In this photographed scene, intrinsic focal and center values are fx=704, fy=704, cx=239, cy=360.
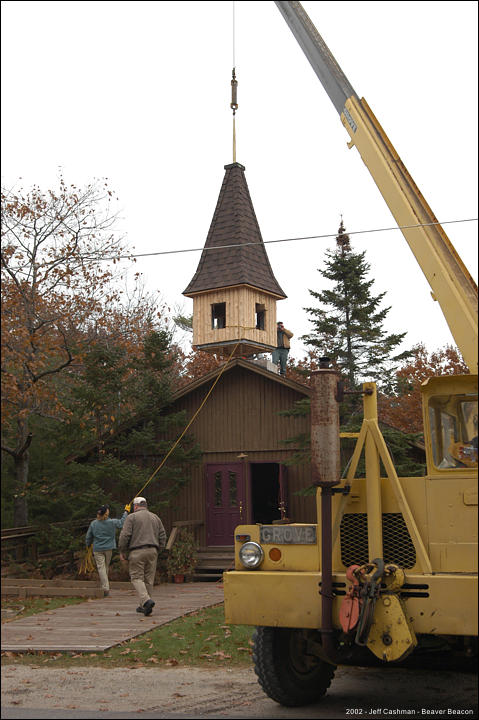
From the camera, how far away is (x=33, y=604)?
652cm

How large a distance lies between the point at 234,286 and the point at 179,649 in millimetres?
12101

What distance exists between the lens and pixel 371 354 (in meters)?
23.7

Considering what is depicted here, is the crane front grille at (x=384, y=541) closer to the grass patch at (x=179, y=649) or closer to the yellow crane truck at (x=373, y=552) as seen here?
the yellow crane truck at (x=373, y=552)

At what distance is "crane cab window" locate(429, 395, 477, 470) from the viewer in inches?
226

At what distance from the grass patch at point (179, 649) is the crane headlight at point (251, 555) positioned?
198cm

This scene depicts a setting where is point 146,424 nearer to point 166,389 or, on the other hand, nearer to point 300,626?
point 166,389

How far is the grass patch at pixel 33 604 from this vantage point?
5.71 meters

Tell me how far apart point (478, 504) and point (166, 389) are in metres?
13.2

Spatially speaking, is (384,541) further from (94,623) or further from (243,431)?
(243,431)

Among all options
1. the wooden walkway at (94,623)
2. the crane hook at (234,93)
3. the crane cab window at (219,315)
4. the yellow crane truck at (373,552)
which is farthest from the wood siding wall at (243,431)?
the yellow crane truck at (373,552)

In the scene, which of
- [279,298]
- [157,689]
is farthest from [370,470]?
[279,298]

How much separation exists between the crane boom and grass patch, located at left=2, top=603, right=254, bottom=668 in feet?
15.4

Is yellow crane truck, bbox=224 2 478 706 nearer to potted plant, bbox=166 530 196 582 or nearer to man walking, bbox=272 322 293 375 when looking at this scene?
potted plant, bbox=166 530 196 582

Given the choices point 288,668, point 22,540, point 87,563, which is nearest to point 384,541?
point 288,668
